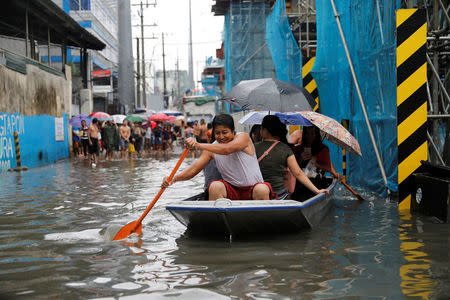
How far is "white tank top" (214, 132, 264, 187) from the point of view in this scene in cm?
646

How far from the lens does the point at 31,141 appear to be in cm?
2023

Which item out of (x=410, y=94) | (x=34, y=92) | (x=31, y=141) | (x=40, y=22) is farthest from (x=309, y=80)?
(x=40, y=22)

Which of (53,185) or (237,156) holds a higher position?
(237,156)

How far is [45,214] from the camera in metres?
8.42

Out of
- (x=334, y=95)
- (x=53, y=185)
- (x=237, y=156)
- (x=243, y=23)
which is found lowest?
(x=53, y=185)

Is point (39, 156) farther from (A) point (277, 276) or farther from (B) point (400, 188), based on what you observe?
(A) point (277, 276)

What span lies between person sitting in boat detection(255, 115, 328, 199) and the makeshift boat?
574 mm

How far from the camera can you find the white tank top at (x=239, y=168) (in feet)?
21.2

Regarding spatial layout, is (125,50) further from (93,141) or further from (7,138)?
(7,138)

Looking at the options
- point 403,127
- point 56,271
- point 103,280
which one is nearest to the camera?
point 103,280

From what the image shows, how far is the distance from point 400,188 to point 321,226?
1657 mm

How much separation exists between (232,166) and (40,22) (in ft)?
64.0

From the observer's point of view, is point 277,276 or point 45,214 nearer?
point 277,276

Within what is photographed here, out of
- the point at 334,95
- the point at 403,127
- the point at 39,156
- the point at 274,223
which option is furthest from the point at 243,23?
the point at 274,223
